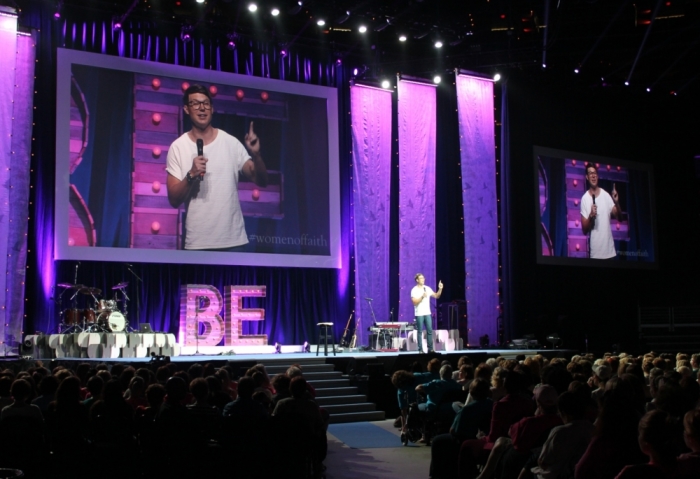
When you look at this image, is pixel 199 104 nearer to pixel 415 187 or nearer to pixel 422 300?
pixel 415 187

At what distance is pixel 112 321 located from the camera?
12.5 metres

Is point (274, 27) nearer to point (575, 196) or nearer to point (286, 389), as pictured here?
point (575, 196)

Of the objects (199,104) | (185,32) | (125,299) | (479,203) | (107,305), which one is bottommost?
(107,305)

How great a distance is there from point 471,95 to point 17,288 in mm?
10677

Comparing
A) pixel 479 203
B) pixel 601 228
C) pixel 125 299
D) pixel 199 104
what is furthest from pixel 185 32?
pixel 601 228

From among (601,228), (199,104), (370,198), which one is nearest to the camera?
(199,104)

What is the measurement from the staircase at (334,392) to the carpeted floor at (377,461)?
1.59 m

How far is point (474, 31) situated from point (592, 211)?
5.42 meters

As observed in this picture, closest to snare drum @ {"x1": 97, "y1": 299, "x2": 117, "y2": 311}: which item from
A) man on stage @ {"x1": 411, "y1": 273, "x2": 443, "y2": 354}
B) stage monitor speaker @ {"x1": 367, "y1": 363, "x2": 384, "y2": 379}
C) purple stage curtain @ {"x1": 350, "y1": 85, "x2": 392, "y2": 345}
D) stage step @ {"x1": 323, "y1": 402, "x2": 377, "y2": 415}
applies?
stage step @ {"x1": 323, "y1": 402, "x2": 377, "y2": 415}

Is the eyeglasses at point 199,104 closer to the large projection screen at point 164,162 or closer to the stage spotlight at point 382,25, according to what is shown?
the large projection screen at point 164,162

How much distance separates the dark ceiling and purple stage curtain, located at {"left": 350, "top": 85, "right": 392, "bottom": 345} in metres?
0.85

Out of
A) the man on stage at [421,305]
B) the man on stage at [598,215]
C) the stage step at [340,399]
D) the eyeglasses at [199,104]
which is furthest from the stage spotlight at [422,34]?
the stage step at [340,399]

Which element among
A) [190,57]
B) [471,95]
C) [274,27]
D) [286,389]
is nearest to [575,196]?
[471,95]

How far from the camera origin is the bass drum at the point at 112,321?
40.8 ft
